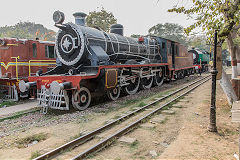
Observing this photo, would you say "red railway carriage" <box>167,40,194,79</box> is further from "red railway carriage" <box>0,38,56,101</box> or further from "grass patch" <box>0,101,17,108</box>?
"grass patch" <box>0,101,17,108</box>

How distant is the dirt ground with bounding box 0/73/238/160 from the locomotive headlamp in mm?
3666

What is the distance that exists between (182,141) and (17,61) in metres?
8.80

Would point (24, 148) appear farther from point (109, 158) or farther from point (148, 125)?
point (148, 125)

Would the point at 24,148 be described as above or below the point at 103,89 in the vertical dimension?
below

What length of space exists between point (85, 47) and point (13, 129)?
12.2ft

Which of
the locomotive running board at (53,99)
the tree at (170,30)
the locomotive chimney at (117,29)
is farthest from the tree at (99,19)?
the tree at (170,30)

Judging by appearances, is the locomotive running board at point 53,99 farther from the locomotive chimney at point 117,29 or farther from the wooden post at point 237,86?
the wooden post at point 237,86

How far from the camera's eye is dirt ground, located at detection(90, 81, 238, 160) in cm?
354

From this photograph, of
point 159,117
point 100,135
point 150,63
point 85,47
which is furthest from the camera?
point 150,63

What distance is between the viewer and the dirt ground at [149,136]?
362 centimetres

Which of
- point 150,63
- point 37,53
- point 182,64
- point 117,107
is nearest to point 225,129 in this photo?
point 117,107

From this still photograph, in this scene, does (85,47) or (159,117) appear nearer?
(159,117)

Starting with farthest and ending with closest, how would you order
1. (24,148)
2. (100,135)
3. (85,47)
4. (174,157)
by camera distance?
(85,47), (100,135), (24,148), (174,157)

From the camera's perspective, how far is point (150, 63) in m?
10.9
